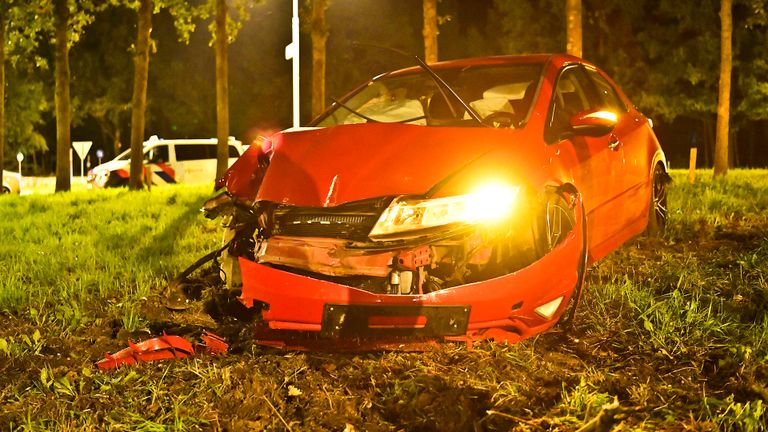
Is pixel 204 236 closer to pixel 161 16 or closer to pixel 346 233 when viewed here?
pixel 346 233

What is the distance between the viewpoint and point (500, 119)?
4.75 meters

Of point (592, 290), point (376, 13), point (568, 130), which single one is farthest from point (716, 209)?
point (376, 13)

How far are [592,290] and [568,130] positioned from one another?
3.76 ft

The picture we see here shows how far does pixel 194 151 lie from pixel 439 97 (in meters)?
19.5

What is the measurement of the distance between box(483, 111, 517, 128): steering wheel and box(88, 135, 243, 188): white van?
18.5 metres

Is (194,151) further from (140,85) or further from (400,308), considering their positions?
(400,308)

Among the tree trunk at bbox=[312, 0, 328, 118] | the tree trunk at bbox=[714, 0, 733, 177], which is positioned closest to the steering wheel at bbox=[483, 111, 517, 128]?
the tree trunk at bbox=[312, 0, 328, 118]

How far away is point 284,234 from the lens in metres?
4.12

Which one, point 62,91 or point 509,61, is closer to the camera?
point 509,61

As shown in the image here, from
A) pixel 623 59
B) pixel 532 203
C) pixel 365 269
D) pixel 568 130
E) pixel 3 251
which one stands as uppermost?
pixel 623 59

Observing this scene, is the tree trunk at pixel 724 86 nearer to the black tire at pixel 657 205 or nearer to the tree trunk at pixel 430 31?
the tree trunk at pixel 430 31

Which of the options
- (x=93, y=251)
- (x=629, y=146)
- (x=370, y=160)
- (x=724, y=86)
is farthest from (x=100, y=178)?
(x=370, y=160)

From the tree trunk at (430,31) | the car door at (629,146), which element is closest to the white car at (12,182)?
the tree trunk at (430,31)

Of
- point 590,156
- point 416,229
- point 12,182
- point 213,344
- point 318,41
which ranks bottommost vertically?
point 12,182
